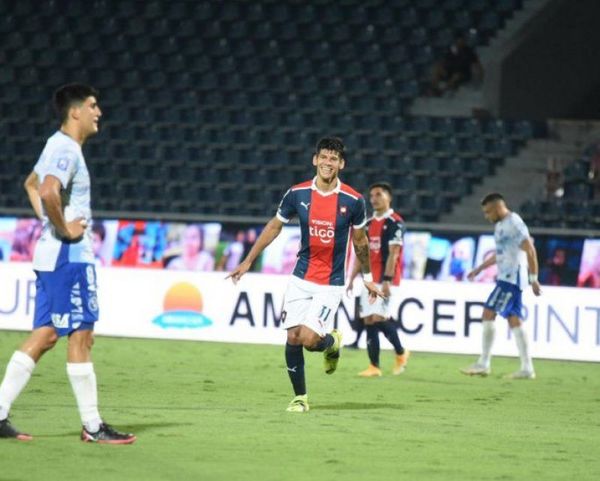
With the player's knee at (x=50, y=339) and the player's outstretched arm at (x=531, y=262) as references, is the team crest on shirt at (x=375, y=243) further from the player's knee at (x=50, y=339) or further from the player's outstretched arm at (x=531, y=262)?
the player's knee at (x=50, y=339)

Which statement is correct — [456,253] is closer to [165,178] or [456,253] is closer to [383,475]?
[165,178]

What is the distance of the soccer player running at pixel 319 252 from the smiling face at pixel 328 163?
2 centimetres

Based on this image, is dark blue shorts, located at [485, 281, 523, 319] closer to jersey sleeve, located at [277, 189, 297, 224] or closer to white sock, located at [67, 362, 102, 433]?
jersey sleeve, located at [277, 189, 297, 224]

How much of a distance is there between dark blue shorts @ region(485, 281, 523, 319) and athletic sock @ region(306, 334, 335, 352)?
470 cm

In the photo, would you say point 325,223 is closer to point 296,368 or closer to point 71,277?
point 296,368

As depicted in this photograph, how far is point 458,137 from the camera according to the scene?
24.1m

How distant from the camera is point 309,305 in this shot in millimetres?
10938

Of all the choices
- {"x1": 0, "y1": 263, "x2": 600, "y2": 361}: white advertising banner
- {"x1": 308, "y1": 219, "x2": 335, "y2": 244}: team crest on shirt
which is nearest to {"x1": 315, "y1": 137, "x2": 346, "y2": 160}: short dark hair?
{"x1": 308, "y1": 219, "x2": 335, "y2": 244}: team crest on shirt

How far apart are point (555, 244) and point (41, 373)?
8272 mm

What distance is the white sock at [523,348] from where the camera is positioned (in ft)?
50.0

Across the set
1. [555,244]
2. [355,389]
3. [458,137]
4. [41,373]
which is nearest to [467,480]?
[355,389]

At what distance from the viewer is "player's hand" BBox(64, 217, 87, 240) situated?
8.19 m

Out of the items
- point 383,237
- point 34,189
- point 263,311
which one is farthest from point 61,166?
point 263,311

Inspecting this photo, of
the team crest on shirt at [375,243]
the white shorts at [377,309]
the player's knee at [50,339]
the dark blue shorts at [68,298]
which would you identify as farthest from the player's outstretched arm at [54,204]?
the team crest on shirt at [375,243]
